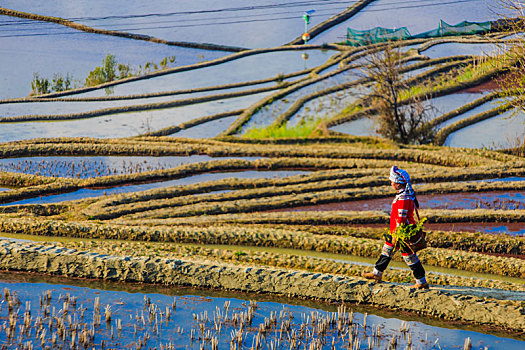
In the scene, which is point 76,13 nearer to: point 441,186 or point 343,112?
point 343,112

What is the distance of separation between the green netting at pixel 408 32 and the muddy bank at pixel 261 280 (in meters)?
23.9

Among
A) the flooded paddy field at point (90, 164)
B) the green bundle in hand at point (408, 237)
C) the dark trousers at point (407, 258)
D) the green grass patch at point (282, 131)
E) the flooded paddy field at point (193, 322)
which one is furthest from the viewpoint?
the green grass patch at point (282, 131)

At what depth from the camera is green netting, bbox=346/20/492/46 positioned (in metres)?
32.0

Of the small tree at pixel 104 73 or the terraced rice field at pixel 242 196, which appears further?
the small tree at pixel 104 73

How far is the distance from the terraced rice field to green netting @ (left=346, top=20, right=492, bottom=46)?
3.05 ft

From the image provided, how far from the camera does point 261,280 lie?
9039mm

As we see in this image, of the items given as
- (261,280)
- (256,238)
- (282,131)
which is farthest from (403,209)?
(282,131)

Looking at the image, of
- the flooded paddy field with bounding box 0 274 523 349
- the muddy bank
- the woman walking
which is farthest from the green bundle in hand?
the flooded paddy field with bounding box 0 274 523 349

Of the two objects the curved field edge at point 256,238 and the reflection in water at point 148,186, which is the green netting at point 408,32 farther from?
the curved field edge at point 256,238

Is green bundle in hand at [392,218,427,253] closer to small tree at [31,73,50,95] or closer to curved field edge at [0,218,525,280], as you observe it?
curved field edge at [0,218,525,280]

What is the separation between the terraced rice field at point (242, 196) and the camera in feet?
25.7

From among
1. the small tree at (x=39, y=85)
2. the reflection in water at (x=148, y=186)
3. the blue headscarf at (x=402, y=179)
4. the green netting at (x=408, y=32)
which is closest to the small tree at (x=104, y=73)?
the small tree at (x=39, y=85)

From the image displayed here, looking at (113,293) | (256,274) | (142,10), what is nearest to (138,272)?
(113,293)

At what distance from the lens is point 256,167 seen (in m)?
17.9
